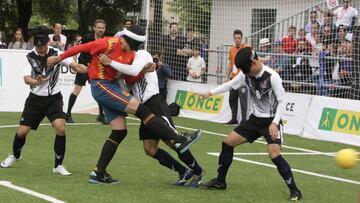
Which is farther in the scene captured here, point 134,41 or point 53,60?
point 53,60

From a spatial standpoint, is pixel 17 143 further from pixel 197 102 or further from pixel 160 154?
pixel 197 102

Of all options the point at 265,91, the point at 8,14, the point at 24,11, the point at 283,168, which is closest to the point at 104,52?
the point at 265,91

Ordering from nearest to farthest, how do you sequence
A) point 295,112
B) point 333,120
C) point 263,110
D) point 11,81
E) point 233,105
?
point 263,110 → point 333,120 → point 295,112 → point 233,105 → point 11,81

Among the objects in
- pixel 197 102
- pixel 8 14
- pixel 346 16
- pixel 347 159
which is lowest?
pixel 197 102

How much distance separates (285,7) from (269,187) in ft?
44.0

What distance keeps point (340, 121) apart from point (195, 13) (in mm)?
7689

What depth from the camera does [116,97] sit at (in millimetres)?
8836

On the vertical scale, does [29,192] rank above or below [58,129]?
below

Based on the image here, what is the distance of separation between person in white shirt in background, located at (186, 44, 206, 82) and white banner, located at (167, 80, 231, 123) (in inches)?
12.0

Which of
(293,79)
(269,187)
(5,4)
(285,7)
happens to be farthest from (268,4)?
(5,4)

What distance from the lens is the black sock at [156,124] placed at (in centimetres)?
878

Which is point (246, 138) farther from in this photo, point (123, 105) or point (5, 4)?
point (5, 4)

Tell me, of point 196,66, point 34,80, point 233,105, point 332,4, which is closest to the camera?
point 34,80

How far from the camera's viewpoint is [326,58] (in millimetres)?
17172
